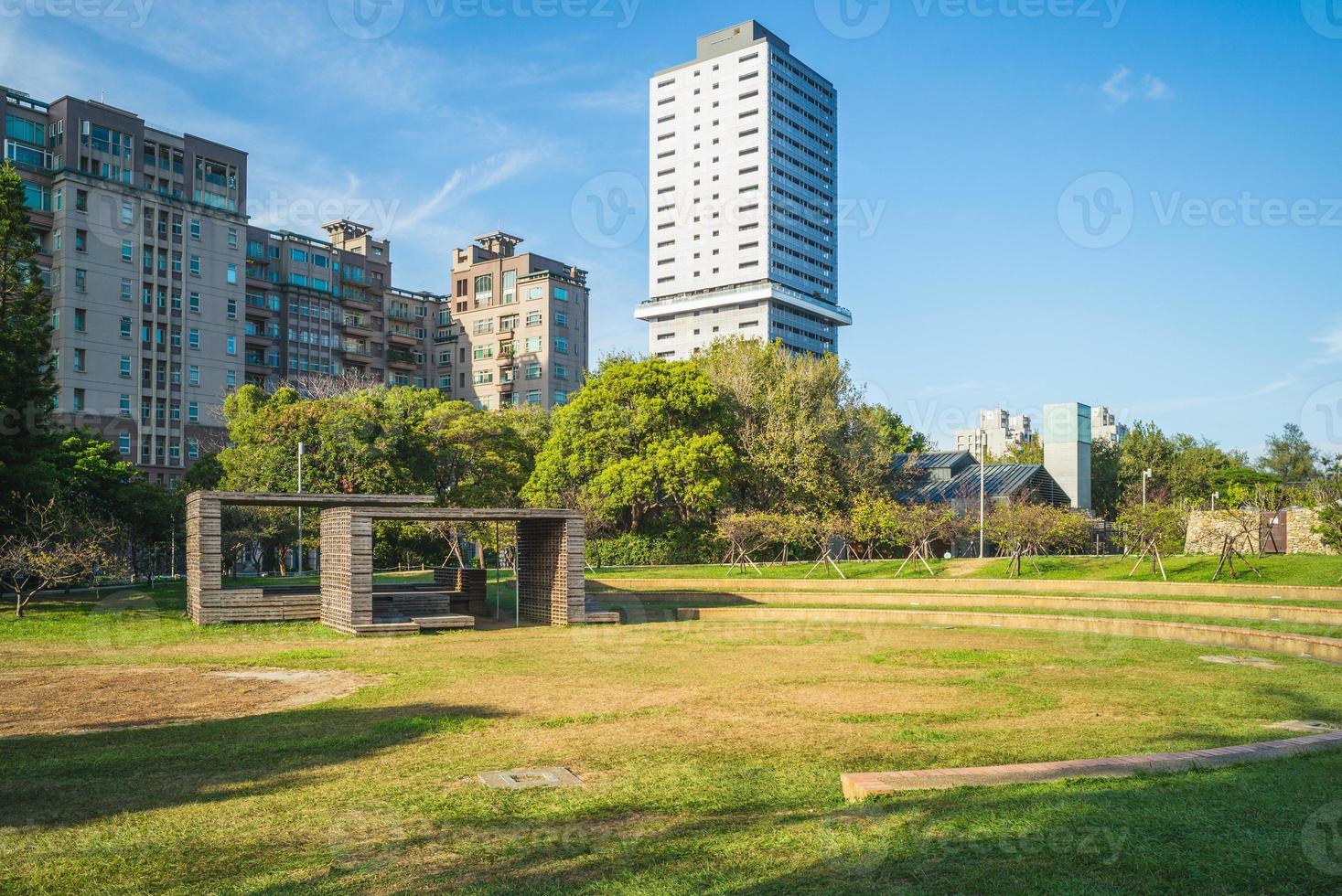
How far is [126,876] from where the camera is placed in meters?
5.22

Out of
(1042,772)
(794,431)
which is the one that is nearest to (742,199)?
(794,431)

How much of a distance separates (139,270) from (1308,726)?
67779 mm

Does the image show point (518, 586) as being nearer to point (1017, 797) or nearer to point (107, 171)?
point (1017, 797)

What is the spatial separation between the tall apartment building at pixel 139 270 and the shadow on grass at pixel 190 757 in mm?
53409

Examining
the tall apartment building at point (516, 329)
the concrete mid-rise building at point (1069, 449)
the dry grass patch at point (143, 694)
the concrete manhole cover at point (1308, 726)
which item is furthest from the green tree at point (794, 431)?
the tall apartment building at point (516, 329)

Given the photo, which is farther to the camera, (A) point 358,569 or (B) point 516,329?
A: (B) point 516,329

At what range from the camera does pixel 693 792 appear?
22.7ft

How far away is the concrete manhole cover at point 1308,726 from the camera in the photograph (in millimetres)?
8719

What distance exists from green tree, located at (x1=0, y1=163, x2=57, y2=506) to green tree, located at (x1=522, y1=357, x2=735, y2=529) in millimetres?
20042

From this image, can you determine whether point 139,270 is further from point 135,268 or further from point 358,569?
point 358,569

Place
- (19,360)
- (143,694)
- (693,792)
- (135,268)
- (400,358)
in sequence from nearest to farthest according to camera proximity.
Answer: (693,792), (143,694), (19,360), (135,268), (400,358)

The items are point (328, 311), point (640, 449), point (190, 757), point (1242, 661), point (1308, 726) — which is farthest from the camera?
point (328, 311)

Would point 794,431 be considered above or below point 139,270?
below

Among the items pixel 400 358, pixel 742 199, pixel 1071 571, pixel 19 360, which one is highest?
pixel 742 199
